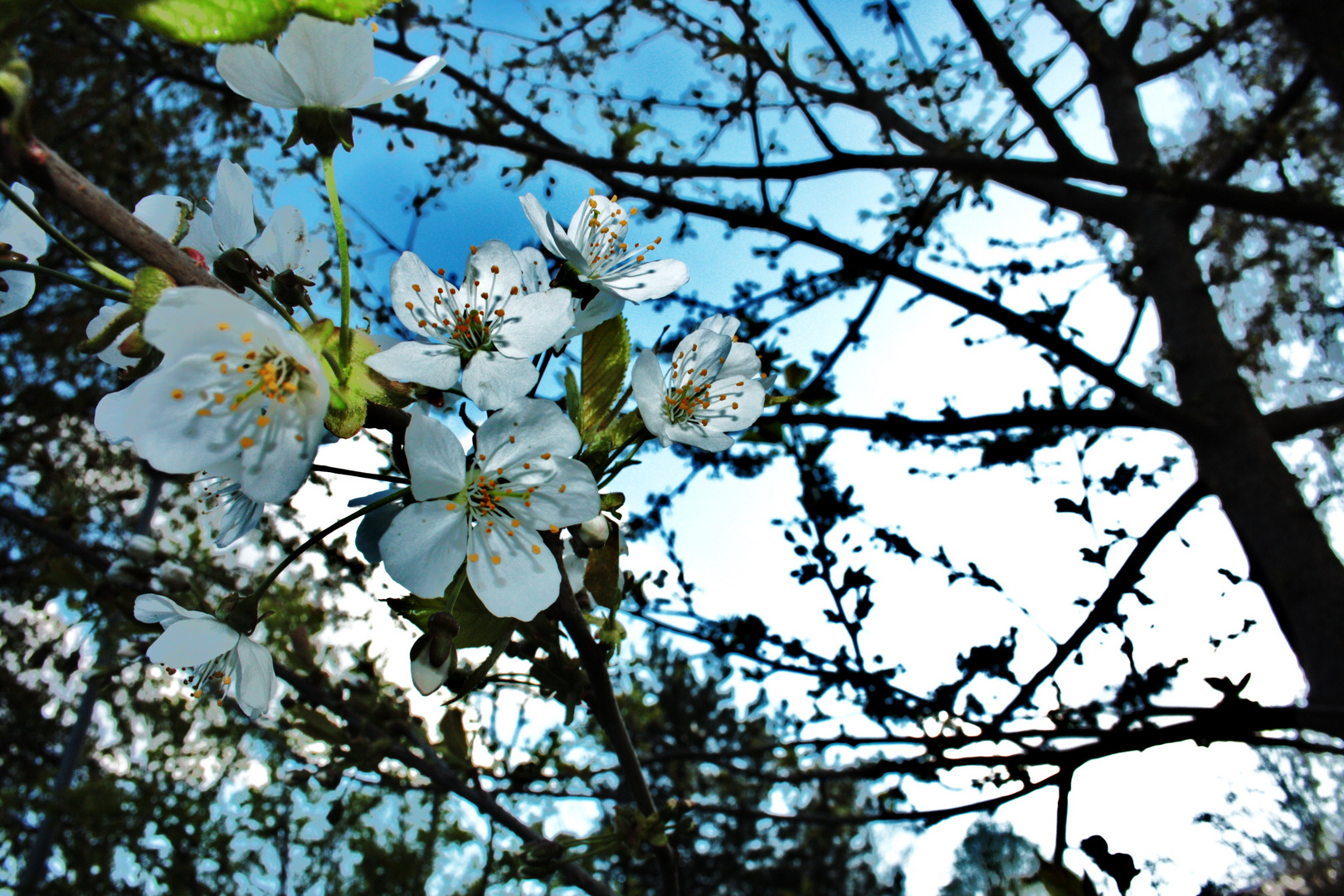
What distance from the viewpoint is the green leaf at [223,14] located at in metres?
0.42

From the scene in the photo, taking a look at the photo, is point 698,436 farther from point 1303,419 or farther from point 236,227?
point 1303,419

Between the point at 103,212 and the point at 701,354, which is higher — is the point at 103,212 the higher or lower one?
the lower one

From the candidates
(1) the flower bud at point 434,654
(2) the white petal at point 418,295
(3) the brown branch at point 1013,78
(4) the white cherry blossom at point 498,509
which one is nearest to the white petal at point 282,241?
(2) the white petal at point 418,295

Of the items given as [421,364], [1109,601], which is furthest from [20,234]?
[1109,601]

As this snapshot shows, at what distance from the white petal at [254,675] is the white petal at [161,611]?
2.0 inches

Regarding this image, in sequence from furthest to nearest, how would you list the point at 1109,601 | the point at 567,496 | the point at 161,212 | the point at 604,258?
the point at 1109,601 → the point at 604,258 → the point at 161,212 → the point at 567,496

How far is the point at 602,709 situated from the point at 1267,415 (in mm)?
3148

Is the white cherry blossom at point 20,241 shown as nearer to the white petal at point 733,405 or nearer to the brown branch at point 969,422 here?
the white petal at point 733,405

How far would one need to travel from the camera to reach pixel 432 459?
1.96ft

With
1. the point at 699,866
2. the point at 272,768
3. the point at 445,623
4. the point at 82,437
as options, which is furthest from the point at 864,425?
the point at 699,866

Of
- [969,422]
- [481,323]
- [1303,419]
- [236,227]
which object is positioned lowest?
[481,323]

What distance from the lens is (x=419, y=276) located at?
0.79m

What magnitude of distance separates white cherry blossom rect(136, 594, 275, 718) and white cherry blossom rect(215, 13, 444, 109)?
502mm

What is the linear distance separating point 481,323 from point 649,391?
7.5 inches
